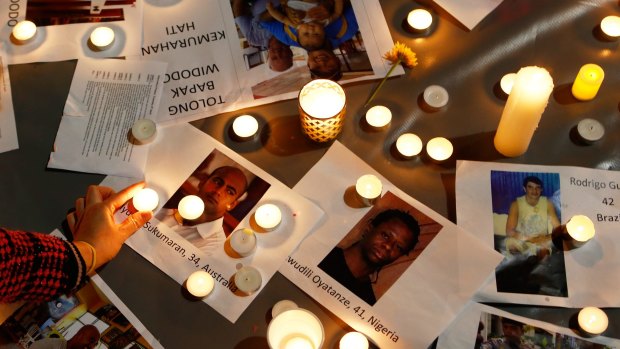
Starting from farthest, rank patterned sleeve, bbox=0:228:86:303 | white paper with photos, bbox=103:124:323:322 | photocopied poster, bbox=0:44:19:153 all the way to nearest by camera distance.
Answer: photocopied poster, bbox=0:44:19:153
white paper with photos, bbox=103:124:323:322
patterned sleeve, bbox=0:228:86:303

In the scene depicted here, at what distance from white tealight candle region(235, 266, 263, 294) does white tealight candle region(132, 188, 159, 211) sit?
168mm

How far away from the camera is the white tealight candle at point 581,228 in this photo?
792 mm

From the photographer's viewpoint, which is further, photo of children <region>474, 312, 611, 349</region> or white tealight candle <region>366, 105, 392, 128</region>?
white tealight candle <region>366, 105, 392, 128</region>

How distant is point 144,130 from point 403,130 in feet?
1.30

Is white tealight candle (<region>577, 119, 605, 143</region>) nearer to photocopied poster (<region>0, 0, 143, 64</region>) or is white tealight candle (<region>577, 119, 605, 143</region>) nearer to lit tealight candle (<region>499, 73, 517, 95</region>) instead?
lit tealight candle (<region>499, 73, 517, 95</region>)

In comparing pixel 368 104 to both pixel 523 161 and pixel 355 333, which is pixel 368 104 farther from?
pixel 355 333

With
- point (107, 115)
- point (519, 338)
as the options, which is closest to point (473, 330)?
point (519, 338)

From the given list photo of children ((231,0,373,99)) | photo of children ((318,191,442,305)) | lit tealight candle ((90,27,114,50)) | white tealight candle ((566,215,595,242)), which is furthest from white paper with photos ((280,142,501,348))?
lit tealight candle ((90,27,114,50))

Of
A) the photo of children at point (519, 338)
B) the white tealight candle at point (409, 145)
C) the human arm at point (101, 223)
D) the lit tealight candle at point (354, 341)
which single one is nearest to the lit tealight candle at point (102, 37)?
the human arm at point (101, 223)

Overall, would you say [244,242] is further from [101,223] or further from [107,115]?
[107,115]

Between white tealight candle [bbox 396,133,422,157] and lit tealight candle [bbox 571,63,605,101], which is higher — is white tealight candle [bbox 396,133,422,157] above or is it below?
below

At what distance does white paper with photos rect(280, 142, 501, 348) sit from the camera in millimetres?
764

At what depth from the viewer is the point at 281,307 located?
2.53ft

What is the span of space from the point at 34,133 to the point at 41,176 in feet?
0.25
